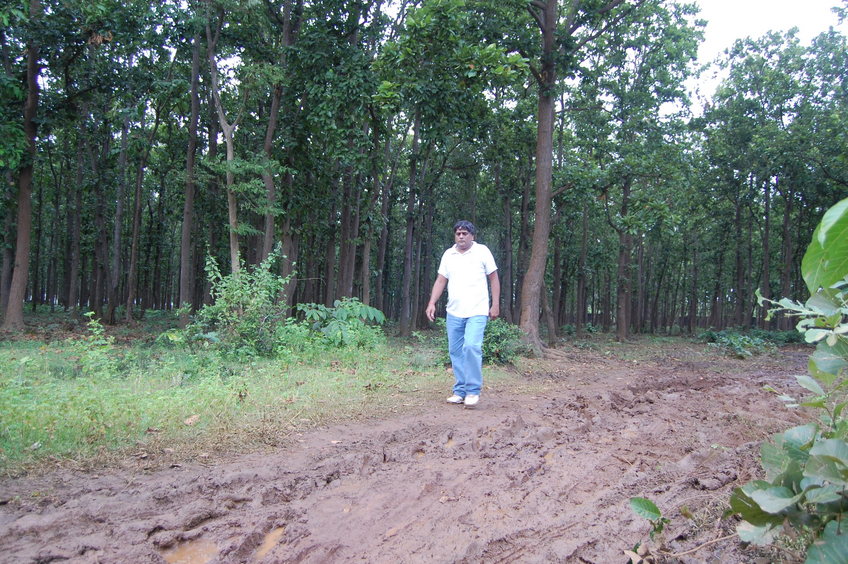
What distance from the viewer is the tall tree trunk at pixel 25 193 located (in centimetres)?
1434

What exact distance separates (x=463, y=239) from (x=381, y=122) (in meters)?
11.0

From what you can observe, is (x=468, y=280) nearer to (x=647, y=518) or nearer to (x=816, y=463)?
(x=647, y=518)

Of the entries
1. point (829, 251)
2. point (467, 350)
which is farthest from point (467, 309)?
point (829, 251)

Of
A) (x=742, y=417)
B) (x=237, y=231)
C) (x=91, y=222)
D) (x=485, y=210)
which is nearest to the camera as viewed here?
(x=742, y=417)

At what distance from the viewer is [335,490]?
3416 millimetres

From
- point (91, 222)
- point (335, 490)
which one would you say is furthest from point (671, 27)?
point (91, 222)

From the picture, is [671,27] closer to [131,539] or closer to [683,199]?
[683,199]

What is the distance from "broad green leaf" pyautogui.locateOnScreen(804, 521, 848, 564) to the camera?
48.8 inches

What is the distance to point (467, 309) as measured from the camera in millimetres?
6172

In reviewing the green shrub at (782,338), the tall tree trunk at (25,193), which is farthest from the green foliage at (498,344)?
Result: the green shrub at (782,338)

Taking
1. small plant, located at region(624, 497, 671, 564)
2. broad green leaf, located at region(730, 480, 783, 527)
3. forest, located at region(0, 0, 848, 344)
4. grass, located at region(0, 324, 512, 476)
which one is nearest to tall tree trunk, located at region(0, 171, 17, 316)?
forest, located at region(0, 0, 848, 344)

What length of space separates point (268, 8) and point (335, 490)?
1587 centimetres

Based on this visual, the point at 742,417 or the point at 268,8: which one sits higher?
→ the point at 268,8

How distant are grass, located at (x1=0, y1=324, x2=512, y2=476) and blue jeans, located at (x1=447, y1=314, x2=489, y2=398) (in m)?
0.58
